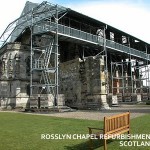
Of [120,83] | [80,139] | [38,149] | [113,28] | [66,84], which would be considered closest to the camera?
[38,149]

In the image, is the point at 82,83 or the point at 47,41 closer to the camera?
the point at 82,83

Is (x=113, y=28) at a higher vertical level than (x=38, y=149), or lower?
higher

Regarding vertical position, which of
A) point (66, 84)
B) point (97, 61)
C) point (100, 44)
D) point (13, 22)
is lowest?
point (66, 84)

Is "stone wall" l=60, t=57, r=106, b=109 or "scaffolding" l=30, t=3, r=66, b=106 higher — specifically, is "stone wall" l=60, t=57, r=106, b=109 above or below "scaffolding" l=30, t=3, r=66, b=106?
below

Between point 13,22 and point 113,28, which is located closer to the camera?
point 13,22

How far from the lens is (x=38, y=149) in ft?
24.2

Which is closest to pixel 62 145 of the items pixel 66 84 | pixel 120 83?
pixel 66 84

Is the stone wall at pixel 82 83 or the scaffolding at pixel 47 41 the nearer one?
the stone wall at pixel 82 83

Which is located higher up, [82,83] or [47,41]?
[47,41]

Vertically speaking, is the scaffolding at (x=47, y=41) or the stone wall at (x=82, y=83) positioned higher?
the scaffolding at (x=47, y=41)

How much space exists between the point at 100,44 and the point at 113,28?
191 inches

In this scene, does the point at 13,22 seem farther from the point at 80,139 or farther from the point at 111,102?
the point at 80,139

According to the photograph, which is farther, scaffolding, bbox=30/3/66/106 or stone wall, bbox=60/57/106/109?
scaffolding, bbox=30/3/66/106

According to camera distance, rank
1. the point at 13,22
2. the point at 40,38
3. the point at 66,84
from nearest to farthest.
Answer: the point at 66,84 → the point at 40,38 → the point at 13,22
